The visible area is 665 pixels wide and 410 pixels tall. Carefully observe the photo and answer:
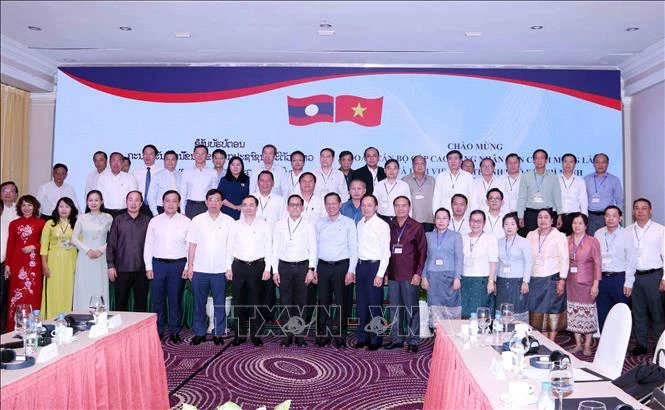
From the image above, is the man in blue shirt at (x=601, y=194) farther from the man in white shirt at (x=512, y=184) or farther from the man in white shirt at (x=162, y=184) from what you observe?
the man in white shirt at (x=162, y=184)

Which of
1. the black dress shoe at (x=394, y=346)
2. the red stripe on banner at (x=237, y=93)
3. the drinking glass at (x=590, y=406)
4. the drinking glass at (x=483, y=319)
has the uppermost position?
the red stripe on banner at (x=237, y=93)

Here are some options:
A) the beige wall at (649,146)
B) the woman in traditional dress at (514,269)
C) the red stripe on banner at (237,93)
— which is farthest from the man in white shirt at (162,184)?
the beige wall at (649,146)

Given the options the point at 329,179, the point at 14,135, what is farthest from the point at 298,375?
the point at 14,135

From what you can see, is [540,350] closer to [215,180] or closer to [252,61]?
[215,180]

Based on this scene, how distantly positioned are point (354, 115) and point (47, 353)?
5.41 metres

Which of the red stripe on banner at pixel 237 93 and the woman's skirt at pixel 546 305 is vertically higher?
the red stripe on banner at pixel 237 93

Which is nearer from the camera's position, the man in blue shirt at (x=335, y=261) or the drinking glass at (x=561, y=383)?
the drinking glass at (x=561, y=383)

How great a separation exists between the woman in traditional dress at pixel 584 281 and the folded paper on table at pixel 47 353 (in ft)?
13.7

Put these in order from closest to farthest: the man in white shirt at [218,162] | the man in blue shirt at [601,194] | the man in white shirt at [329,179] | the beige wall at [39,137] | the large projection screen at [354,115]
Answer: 1. the man in white shirt at [329,179]
2. the man in white shirt at [218,162]
3. the man in blue shirt at [601,194]
4. the large projection screen at [354,115]
5. the beige wall at [39,137]

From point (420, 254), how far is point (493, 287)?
698 millimetres

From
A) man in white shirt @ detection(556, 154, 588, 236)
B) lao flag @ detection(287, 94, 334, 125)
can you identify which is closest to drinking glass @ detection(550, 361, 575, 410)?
man in white shirt @ detection(556, 154, 588, 236)

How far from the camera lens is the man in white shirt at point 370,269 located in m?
4.96

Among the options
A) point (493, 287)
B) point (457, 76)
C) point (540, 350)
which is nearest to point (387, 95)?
point (457, 76)

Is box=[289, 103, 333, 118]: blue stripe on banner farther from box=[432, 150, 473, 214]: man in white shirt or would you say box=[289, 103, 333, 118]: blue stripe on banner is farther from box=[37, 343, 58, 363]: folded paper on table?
box=[37, 343, 58, 363]: folded paper on table
